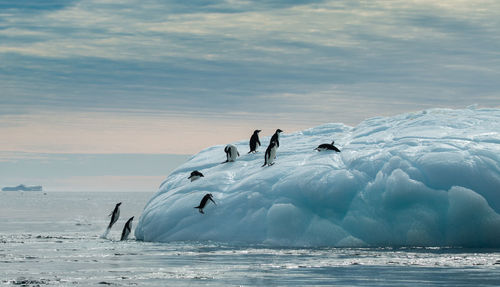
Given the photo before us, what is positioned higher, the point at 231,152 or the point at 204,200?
the point at 231,152

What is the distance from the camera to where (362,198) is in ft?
79.5

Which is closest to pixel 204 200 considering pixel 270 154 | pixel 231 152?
pixel 270 154

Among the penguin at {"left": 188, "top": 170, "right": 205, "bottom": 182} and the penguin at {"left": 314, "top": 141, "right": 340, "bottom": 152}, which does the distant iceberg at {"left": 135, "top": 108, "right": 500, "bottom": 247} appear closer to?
the penguin at {"left": 314, "top": 141, "right": 340, "bottom": 152}

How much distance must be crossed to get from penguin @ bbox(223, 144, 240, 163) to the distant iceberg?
1599 mm

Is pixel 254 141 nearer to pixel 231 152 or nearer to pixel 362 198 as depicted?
pixel 231 152

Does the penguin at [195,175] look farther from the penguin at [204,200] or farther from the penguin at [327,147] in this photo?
the penguin at [327,147]

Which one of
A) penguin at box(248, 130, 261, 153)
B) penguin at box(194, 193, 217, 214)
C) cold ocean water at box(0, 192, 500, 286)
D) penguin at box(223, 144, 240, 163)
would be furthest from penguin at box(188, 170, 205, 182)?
cold ocean water at box(0, 192, 500, 286)

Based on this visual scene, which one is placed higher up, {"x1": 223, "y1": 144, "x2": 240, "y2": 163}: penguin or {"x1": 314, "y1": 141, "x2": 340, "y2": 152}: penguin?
{"x1": 314, "y1": 141, "x2": 340, "y2": 152}: penguin

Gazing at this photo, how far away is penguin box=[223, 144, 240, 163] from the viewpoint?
29.9m

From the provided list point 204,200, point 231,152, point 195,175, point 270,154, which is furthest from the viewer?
point 231,152

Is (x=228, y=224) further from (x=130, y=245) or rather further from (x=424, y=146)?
(x=424, y=146)

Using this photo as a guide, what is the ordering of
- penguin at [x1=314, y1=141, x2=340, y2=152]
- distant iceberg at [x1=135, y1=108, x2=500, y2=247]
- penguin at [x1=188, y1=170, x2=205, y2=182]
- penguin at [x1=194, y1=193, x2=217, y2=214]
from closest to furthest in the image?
distant iceberg at [x1=135, y1=108, x2=500, y2=247]
penguin at [x1=194, y1=193, x2=217, y2=214]
penguin at [x1=314, y1=141, x2=340, y2=152]
penguin at [x1=188, y1=170, x2=205, y2=182]

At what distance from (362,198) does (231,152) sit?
24.5ft

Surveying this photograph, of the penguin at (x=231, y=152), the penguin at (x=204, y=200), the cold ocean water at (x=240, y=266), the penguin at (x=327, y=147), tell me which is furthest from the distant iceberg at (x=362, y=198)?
the penguin at (x=231, y=152)
